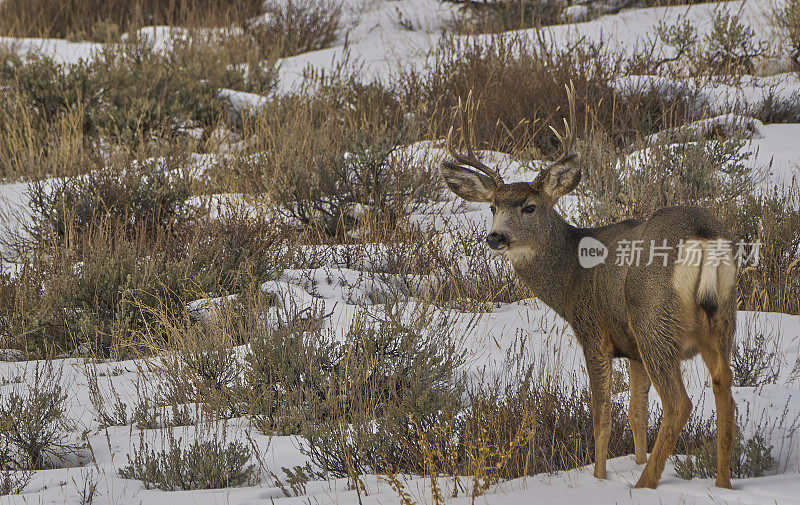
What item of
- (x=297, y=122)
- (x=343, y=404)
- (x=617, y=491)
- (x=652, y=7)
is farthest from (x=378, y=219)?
(x=652, y=7)

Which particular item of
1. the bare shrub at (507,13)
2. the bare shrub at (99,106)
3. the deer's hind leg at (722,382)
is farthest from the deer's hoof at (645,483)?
the bare shrub at (507,13)

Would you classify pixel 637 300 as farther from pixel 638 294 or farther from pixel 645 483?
pixel 645 483

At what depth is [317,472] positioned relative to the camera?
13.3ft

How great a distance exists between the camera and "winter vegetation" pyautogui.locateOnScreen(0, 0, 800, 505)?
154 inches

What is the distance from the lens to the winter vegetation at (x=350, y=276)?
3.90 metres

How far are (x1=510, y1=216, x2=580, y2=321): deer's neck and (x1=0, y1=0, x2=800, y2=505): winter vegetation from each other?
0.48 meters

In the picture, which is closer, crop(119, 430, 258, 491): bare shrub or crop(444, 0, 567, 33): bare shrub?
crop(119, 430, 258, 491): bare shrub

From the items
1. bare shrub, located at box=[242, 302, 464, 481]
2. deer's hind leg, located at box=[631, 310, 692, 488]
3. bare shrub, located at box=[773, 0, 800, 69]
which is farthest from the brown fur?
bare shrub, located at box=[773, 0, 800, 69]

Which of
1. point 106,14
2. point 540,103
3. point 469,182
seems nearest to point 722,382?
point 469,182

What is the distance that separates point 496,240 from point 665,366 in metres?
0.85

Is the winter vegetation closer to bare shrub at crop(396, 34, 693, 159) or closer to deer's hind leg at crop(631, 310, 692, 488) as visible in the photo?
bare shrub at crop(396, 34, 693, 159)

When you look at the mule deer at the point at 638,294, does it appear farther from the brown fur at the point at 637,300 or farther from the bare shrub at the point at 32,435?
the bare shrub at the point at 32,435

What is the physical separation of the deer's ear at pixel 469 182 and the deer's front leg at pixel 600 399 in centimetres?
86

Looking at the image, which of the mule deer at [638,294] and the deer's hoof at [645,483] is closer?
the mule deer at [638,294]
